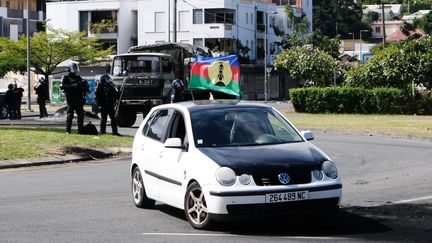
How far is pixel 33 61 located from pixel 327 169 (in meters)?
66.7

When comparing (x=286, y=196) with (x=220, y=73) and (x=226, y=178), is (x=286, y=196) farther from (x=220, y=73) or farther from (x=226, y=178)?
(x=220, y=73)

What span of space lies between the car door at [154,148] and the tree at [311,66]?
48.6m

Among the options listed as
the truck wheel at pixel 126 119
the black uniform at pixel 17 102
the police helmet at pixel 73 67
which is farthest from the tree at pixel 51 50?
the police helmet at pixel 73 67

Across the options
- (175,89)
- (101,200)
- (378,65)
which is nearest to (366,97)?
(378,65)

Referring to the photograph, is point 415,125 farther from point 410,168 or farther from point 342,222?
point 342,222

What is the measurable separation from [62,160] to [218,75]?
11299mm

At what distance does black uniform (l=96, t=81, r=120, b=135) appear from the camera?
2430 cm

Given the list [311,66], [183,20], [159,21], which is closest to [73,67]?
[311,66]

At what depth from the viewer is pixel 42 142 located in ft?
66.4

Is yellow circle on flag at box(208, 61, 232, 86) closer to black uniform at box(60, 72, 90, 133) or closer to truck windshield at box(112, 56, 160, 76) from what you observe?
truck windshield at box(112, 56, 160, 76)

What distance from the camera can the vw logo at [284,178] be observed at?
9469 millimetres

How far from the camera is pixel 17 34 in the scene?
3772 inches

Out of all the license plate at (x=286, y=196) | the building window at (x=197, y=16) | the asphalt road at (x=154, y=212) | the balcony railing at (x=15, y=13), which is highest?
the balcony railing at (x=15, y=13)

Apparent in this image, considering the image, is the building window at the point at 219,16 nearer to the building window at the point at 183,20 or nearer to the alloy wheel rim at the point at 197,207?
the building window at the point at 183,20
